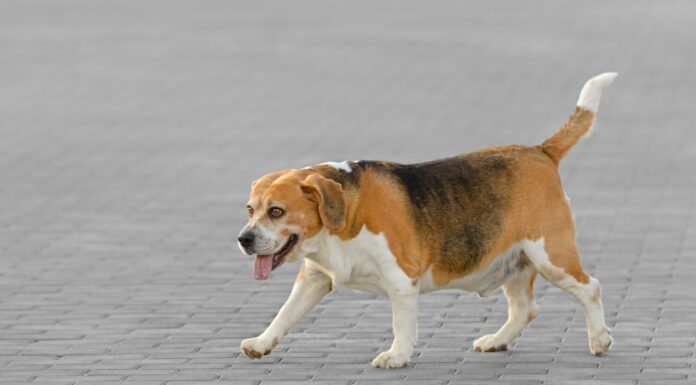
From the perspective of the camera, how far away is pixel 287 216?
771cm

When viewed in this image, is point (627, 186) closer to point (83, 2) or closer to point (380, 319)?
point (380, 319)

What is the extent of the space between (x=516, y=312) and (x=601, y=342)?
1.77ft

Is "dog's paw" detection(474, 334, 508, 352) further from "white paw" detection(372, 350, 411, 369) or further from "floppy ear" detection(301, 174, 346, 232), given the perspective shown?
"floppy ear" detection(301, 174, 346, 232)

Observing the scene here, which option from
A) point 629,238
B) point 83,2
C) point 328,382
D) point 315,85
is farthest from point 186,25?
point 328,382

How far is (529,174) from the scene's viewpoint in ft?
27.3

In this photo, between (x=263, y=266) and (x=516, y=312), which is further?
(x=516, y=312)

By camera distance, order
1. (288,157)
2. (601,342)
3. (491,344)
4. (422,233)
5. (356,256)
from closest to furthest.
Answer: (356,256) → (422,233) → (601,342) → (491,344) → (288,157)

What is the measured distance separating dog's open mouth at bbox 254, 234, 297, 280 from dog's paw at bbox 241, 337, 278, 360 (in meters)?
0.54

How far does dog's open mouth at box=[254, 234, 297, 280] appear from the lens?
7738 mm

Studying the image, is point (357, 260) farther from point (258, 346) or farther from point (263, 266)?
point (258, 346)

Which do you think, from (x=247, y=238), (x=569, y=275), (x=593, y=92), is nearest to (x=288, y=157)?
(x=593, y=92)

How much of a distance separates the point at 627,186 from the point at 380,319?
18.1 ft

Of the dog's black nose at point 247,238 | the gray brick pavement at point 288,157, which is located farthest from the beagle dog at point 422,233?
the gray brick pavement at point 288,157

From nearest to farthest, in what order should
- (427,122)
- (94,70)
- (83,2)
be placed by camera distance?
(427,122) → (94,70) → (83,2)
